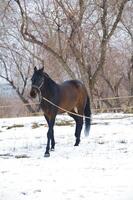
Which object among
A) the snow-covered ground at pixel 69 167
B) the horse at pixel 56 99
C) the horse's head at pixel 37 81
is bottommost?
the snow-covered ground at pixel 69 167

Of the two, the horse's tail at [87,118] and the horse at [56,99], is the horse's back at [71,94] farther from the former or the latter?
the horse's tail at [87,118]

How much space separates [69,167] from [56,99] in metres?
2.38

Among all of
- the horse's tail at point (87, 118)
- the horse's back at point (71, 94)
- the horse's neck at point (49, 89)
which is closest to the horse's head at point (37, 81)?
the horse's neck at point (49, 89)

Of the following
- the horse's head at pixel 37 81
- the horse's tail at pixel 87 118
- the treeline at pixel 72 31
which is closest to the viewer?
the horse's head at pixel 37 81

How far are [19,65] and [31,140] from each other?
21.5 meters

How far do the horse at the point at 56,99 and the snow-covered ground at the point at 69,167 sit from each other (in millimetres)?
420

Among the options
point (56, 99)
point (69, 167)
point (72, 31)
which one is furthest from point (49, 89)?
point (72, 31)

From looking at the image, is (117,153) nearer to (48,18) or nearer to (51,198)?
(51,198)

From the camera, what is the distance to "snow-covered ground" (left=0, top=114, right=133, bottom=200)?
5160 millimetres

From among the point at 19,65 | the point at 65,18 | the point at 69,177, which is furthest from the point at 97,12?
the point at 69,177

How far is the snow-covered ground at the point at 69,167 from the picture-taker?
16.9 feet

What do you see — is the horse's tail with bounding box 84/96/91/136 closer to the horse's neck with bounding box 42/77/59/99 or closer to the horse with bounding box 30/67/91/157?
the horse with bounding box 30/67/91/157

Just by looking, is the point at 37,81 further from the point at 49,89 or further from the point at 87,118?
the point at 87,118

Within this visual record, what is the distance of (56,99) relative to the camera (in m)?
8.80
